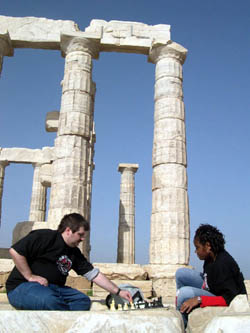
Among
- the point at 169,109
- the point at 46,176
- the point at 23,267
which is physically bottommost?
the point at 23,267

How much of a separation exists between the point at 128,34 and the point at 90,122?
3.87m

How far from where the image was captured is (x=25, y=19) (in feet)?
48.3

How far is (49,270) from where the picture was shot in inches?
146

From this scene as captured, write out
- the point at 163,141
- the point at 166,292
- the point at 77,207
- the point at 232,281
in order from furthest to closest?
the point at 163,141 → the point at 77,207 → the point at 166,292 → the point at 232,281

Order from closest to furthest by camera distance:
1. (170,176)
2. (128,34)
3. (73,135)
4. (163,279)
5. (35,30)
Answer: (163,279), (170,176), (73,135), (35,30), (128,34)

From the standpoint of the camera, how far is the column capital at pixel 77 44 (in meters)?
14.1

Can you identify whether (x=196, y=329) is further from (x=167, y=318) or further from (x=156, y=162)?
(x=156, y=162)

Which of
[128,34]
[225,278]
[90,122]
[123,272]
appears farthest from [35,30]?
[225,278]

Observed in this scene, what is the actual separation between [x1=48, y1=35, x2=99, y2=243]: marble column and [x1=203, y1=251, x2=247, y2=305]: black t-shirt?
899 centimetres

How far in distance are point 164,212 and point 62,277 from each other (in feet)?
29.6

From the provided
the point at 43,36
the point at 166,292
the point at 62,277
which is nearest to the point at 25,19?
the point at 43,36

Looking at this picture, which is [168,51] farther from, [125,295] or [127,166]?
[125,295]

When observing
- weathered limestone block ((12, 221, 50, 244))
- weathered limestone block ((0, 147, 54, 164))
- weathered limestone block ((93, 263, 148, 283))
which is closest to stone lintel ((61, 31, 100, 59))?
weathered limestone block ((12, 221, 50, 244))

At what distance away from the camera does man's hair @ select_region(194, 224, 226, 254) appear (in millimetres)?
3902
